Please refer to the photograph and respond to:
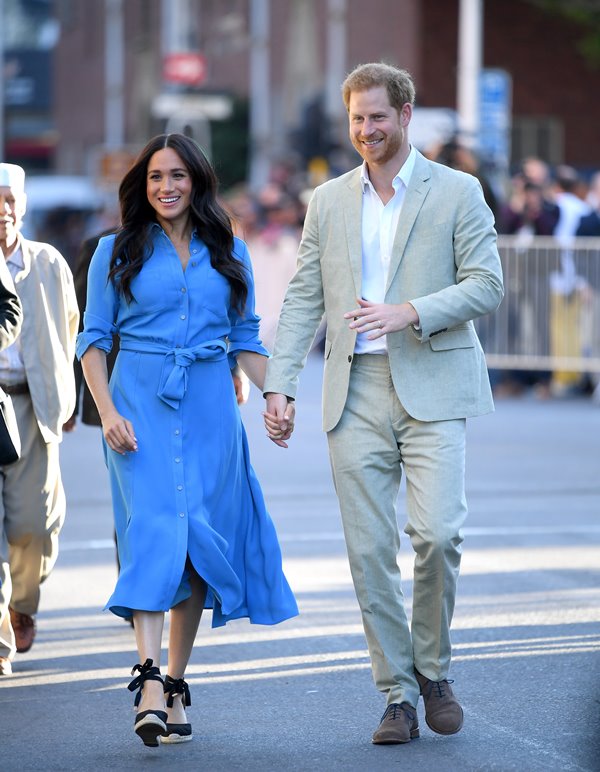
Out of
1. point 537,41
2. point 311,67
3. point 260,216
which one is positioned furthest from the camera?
point 311,67

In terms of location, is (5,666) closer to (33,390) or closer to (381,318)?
(33,390)

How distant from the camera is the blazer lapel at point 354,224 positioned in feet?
19.4

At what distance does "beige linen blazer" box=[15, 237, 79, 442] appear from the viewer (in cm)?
701

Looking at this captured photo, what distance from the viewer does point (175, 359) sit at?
5.95 m

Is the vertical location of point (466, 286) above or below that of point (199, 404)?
above

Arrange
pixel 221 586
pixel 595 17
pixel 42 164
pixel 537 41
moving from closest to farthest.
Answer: pixel 221 586 < pixel 595 17 < pixel 537 41 < pixel 42 164

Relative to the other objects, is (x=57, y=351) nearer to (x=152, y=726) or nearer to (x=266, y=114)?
(x=152, y=726)

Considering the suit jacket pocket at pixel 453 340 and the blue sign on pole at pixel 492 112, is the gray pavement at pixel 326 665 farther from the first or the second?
the blue sign on pole at pixel 492 112

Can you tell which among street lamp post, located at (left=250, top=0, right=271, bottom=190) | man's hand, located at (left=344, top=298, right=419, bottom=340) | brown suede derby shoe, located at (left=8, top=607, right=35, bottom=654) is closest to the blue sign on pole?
brown suede derby shoe, located at (left=8, top=607, right=35, bottom=654)

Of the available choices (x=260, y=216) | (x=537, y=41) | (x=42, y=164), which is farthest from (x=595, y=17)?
(x=42, y=164)

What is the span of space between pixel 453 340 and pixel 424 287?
0.22m

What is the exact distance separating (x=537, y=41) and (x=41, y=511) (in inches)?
1147

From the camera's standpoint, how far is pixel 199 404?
5.99m

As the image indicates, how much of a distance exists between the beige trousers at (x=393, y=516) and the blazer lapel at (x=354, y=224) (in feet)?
0.99
